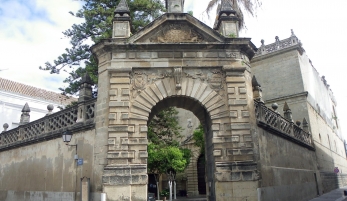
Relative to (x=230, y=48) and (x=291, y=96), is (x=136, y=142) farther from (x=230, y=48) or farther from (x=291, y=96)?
(x=291, y=96)

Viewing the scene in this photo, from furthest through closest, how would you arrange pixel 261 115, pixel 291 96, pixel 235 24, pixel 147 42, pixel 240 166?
pixel 291 96
pixel 261 115
pixel 235 24
pixel 147 42
pixel 240 166

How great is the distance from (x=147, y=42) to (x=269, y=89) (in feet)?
60.3

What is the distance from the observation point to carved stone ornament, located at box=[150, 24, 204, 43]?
34.8 ft

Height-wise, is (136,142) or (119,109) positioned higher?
(119,109)

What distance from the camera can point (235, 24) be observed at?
11.1m

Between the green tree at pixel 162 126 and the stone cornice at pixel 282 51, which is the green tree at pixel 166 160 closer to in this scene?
the green tree at pixel 162 126

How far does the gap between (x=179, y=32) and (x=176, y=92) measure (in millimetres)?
2244

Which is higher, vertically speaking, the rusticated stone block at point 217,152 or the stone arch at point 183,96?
the stone arch at point 183,96

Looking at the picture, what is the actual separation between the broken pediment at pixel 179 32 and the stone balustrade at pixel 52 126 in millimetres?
3114

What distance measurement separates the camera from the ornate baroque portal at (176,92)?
30.8ft

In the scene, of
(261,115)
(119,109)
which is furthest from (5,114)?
(261,115)

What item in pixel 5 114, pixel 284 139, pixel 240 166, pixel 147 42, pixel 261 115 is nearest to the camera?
pixel 240 166

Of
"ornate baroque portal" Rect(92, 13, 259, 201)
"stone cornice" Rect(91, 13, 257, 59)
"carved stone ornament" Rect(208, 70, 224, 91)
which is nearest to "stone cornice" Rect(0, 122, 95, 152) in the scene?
"ornate baroque portal" Rect(92, 13, 259, 201)

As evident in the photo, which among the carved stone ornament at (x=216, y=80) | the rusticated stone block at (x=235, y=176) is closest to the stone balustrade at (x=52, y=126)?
the carved stone ornament at (x=216, y=80)
